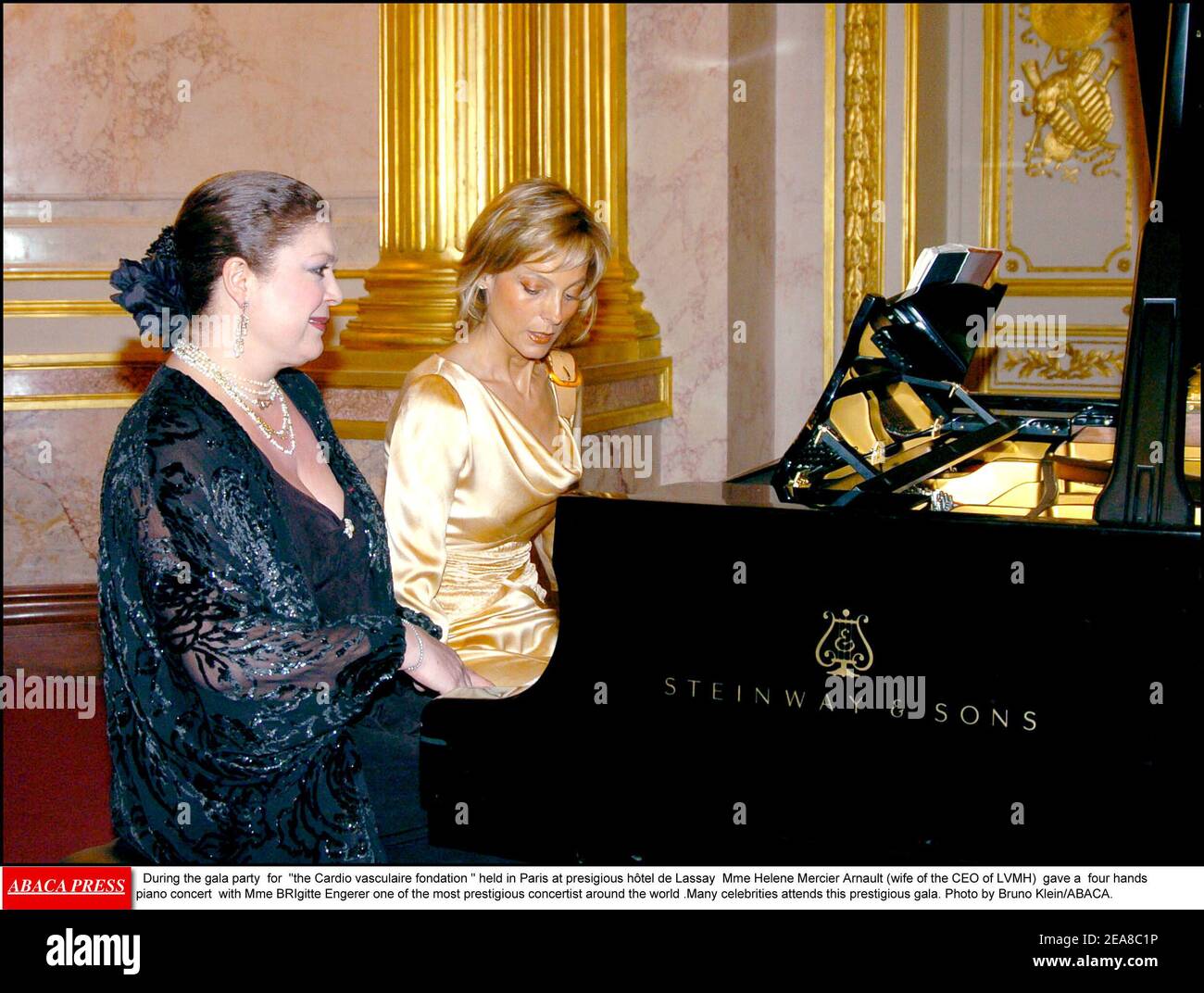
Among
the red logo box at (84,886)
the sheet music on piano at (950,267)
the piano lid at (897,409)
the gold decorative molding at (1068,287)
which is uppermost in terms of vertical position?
the gold decorative molding at (1068,287)

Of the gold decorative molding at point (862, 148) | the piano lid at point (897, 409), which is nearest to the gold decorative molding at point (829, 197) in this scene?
the gold decorative molding at point (862, 148)

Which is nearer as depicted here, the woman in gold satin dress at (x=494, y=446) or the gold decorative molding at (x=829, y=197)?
the woman in gold satin dress at (x=494, y=446)

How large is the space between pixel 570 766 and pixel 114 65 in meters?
4.37

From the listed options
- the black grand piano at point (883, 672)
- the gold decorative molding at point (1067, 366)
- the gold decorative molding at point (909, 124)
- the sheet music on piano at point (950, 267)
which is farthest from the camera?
the gold decorative molding at point (1067, 366)

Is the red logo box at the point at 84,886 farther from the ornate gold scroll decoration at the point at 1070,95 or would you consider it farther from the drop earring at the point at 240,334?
the ornate gold scroll decoration at the point at 1070,95

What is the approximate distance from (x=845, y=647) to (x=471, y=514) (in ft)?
3.18

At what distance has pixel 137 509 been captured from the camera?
6.85 feet

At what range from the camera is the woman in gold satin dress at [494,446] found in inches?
106

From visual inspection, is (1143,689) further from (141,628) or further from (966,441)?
(141,628)

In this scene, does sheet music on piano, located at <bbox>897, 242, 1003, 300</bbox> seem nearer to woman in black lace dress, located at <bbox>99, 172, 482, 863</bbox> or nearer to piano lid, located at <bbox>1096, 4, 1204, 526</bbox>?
piano lid, located at <bbox>1096, 4, 1204, 526</bbox>

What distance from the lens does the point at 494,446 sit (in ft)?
9.08

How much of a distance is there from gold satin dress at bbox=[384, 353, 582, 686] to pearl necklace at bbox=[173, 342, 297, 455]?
0.30 m

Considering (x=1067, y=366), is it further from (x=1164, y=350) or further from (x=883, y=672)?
(x=883, y=672)
